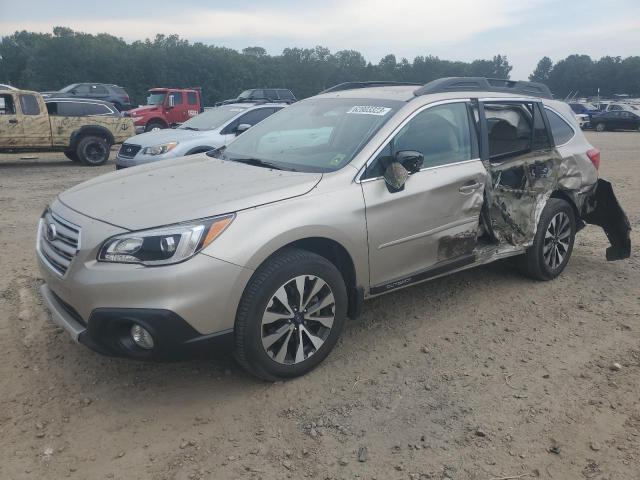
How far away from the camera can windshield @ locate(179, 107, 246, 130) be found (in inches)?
408

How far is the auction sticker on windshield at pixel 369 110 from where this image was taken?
403 centimetres

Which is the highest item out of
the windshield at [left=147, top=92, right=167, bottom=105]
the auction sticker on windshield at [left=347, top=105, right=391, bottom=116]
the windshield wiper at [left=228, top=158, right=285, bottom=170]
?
the windshield at [left=147, top=92, right=167, bottom=105]

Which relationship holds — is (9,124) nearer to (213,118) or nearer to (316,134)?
(213,118)

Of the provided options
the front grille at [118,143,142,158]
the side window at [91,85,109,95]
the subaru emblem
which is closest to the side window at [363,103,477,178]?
the subaru emblem

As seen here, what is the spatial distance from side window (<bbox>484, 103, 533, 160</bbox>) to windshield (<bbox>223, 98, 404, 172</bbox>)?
41.9 inches

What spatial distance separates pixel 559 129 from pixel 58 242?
435cm

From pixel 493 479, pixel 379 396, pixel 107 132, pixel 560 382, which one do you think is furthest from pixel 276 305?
pixel 107 132

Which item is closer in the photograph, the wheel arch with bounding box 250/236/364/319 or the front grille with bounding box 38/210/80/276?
the front grille with bounding box 38/210/80/276

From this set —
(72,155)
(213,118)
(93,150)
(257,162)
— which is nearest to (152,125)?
(72,155)

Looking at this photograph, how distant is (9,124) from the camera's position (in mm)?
12445

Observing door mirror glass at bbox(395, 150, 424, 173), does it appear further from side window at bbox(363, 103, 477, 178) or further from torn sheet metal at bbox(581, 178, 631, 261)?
torn sheet metal at bbox(581, 178, 631, 261)

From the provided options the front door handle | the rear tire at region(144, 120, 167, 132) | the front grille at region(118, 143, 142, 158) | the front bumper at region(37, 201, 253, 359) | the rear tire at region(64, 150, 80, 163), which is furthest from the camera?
the rear tire at region(144, 120, 167, 132)

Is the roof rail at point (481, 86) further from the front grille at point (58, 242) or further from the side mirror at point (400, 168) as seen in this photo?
the front grille at point (58, 242)

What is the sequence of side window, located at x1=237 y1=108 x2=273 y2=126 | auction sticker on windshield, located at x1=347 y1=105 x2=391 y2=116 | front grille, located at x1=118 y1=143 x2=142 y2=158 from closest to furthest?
auction sticker on windshield, located at x1=347 y1=105 x2=391 y2=116, front grille, located at x1=118 y1=143 x2=142 y2=158, side window, located at x1=237 y1=108 x2=273 y2=126
